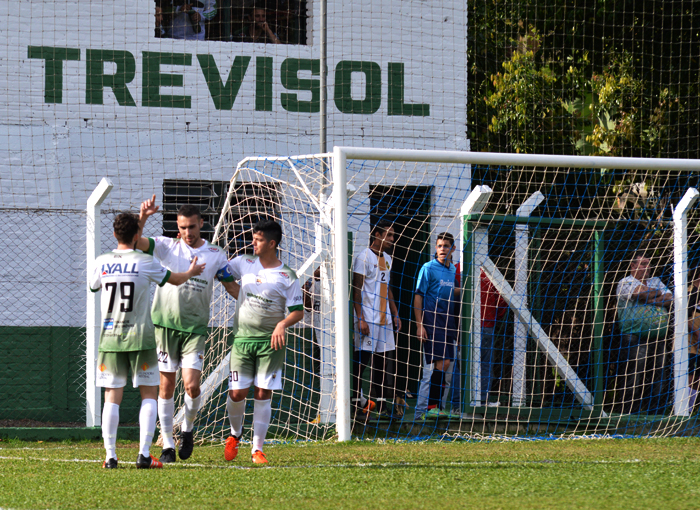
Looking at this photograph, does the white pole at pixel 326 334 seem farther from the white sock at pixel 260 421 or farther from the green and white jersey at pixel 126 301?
the green and white jersey at pixel 126 301

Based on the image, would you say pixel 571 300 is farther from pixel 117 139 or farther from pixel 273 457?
pixel 117 139

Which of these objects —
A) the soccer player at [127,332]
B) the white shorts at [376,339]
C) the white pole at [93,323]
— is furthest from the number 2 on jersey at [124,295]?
the white shorts at [376,339]

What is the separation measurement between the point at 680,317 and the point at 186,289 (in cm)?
485

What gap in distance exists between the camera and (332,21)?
35.7 ft

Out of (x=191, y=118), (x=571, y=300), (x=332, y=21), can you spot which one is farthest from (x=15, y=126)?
(x=571, y=300)

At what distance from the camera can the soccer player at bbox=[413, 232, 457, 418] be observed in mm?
8680

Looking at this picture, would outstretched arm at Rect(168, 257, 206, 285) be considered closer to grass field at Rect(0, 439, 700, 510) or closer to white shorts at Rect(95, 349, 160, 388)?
white shorts at Rect(95, 349, 160, 388)

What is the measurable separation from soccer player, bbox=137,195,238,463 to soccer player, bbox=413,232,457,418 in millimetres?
2605

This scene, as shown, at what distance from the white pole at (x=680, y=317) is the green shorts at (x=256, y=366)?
4304 millimetres

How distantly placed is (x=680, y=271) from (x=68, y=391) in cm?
622

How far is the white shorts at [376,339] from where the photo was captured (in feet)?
27.8

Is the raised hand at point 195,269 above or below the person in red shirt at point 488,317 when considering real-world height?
above

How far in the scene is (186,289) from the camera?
657 cm

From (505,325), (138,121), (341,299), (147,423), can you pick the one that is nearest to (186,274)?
(147,423)
